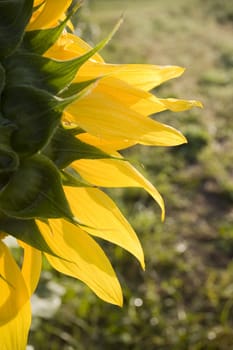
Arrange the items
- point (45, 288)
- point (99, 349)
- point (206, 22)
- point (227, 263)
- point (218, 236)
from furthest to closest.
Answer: point (206, 22), point (218, 236), point (227, 263), point (99, 349), point (45, 288)

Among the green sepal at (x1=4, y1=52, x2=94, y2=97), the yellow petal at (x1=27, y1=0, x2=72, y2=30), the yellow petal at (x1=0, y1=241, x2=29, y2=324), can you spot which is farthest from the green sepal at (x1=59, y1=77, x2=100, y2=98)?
the yellow petal at (x1=0, y1=241, x2=29, y2=324)

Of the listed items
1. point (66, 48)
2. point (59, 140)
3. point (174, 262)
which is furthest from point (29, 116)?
point (174, 262)

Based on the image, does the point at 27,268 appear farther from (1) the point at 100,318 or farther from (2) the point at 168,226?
(2) the point at 168,226

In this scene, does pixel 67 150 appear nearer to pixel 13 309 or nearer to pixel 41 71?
pixel 41 71

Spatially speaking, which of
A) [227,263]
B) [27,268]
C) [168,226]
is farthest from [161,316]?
[27,268]

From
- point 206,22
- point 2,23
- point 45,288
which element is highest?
point 2,23

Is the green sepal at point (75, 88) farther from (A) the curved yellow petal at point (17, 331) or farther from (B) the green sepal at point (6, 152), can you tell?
(A) the curved yellow petal at point (17, 331)

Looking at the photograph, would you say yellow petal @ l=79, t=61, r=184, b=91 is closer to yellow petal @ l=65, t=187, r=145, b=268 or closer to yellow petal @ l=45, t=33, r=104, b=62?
yellow petal @ l=45, t=33, r=104, b=62

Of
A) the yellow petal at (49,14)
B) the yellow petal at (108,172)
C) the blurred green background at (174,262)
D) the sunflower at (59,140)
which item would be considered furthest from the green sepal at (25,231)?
the blurred green background at (174,262)
